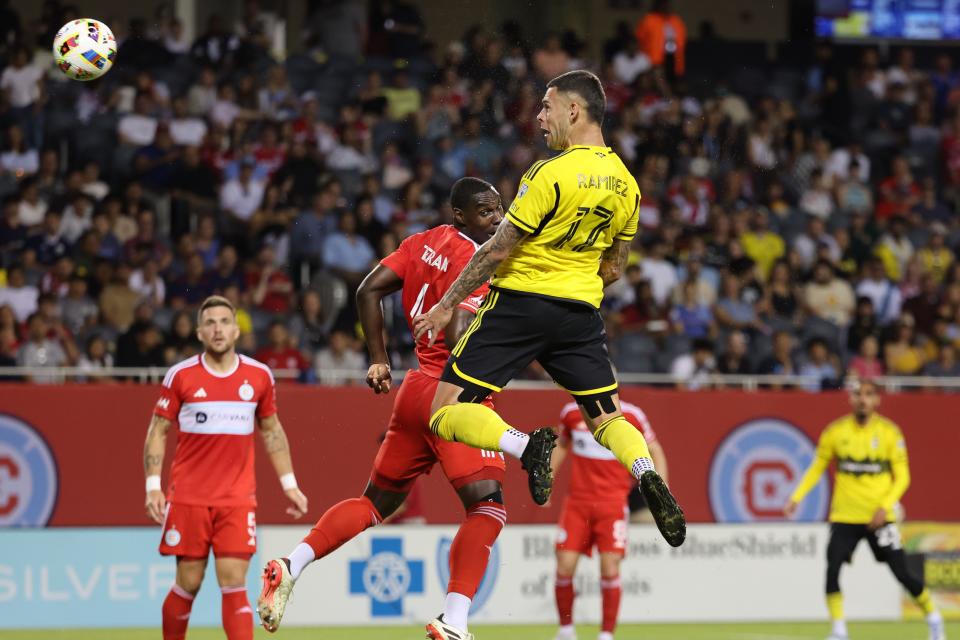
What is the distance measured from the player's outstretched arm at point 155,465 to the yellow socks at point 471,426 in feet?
8.67

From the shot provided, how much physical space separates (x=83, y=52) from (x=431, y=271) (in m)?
3.80

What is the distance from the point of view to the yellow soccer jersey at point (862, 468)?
14633 mm

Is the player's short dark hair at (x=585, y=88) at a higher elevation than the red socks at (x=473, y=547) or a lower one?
higher

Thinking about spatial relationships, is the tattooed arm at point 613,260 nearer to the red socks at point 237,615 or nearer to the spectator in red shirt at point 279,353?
the red socks at point 237,615

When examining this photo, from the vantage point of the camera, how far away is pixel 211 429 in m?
10.5

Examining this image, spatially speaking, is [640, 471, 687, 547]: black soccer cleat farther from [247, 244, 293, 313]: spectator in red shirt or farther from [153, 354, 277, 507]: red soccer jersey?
[247, 244, 293, 313]: spectator in red shirt

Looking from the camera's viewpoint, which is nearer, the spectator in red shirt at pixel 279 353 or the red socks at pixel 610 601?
the red socks at pixel 610 601

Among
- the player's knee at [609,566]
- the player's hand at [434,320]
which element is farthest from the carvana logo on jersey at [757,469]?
the player's hand at [434,320]

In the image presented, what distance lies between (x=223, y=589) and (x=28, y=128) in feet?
31.6

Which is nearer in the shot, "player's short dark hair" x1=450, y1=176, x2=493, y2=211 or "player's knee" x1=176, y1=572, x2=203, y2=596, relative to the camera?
"player's short dark hair" x1=450, y1=176, x2=493, y2=211

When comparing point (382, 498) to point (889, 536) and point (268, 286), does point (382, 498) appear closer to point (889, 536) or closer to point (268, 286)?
point (889, 536)

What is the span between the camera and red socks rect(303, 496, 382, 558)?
9.06 metres

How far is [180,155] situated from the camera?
18406mm

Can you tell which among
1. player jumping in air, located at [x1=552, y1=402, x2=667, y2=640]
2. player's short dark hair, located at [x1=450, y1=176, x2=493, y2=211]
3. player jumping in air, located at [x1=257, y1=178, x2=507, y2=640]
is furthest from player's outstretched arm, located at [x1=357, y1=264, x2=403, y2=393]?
player jumping in air, located at [x1=552, y1=402, x2=667, y2=640]
